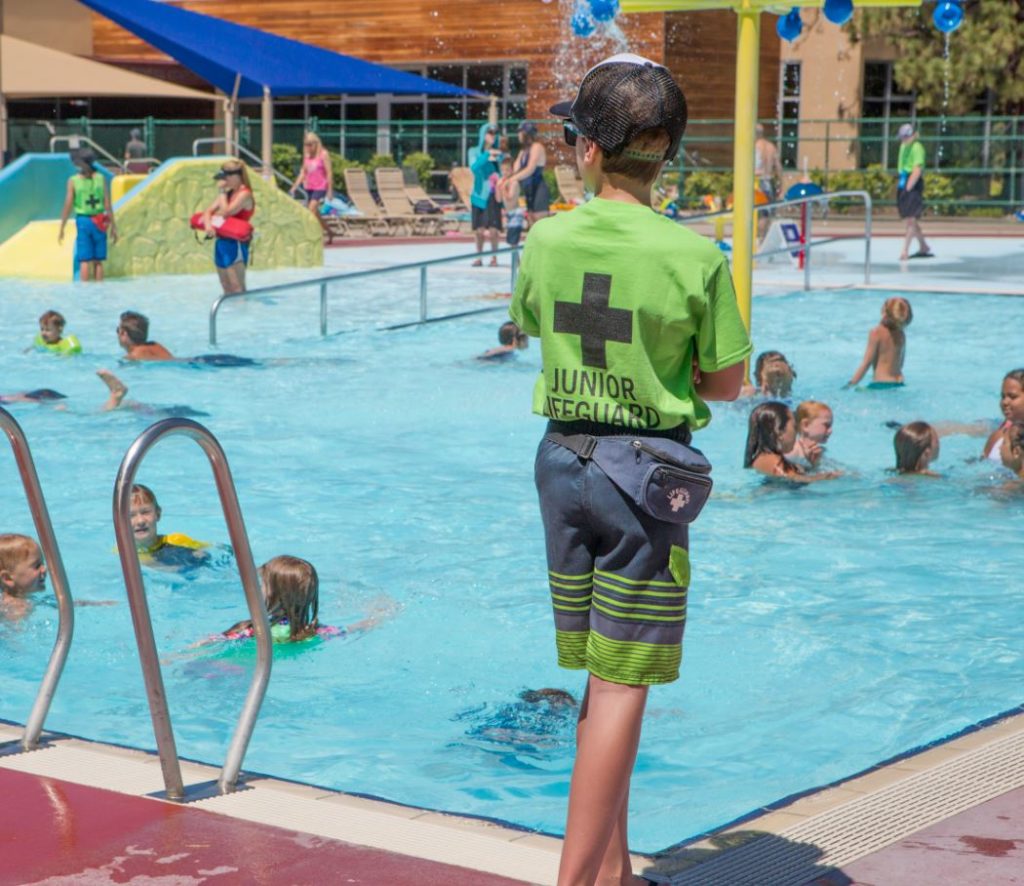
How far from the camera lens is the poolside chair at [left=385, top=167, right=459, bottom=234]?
94.5 ft

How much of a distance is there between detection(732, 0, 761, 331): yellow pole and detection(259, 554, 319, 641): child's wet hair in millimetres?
4823

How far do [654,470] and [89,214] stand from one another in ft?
56.5

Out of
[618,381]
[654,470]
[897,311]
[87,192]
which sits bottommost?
[897,311]

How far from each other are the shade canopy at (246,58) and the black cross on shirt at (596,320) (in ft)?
72.8

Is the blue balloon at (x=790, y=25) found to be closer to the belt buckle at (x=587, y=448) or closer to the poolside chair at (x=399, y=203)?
the belt buckle at (x=587, y=448)

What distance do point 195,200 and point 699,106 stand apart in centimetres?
1449

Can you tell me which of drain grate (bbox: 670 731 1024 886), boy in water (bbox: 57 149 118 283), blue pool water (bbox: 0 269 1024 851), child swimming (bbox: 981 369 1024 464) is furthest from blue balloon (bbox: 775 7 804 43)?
boy in water (bbox: 57 149 118 283)

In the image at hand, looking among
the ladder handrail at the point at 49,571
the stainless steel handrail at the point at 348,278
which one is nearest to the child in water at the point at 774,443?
the stainless steel handrail at the point at 348,278

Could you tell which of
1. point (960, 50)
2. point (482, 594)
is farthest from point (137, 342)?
point (960, 50)

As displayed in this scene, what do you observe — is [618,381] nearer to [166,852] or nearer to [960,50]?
[166,852]

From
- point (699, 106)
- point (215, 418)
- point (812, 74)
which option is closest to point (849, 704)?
point (215, 418)

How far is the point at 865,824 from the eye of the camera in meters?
3.83

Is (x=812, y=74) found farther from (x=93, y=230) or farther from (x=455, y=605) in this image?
(x=455, y=605)

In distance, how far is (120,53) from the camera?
126ft
